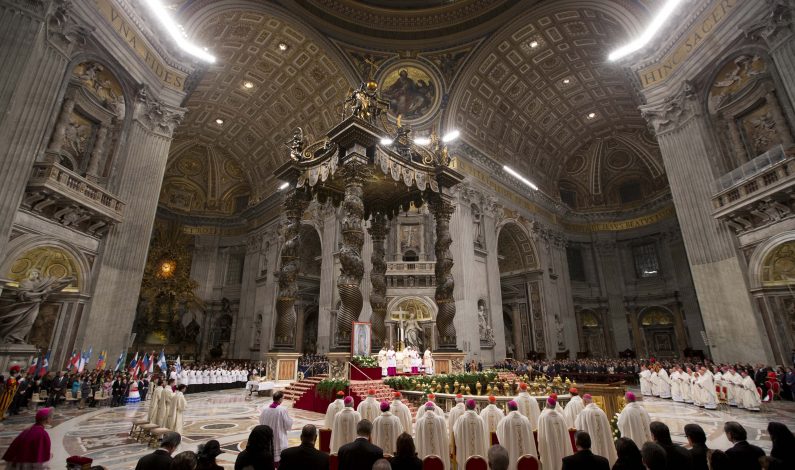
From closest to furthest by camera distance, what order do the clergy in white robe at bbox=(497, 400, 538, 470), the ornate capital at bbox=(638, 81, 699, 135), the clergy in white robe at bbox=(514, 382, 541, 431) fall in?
the clergy in white robe at bbox=(497, 400, 538, 470)
the clergy in white robe at bbox=(514, 382, 541, 431)
the ornate capital at bbox=(638, 81, 699, 135)

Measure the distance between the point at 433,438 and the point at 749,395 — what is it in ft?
28.9

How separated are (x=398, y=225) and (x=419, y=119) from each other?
582 cm

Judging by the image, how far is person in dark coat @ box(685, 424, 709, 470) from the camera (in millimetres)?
2521

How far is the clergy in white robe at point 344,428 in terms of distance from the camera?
418 cm

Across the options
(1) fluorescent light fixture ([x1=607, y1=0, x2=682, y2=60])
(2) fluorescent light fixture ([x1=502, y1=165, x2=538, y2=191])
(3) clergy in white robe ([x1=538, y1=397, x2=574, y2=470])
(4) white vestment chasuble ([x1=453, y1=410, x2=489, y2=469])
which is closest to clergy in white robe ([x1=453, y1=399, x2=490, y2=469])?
(4) white vestment chasuble ([x1=453, y1=410, x2=489, y2=469])

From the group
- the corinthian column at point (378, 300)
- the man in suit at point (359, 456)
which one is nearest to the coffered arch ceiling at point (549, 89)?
the corinthian column at point (378, 300)

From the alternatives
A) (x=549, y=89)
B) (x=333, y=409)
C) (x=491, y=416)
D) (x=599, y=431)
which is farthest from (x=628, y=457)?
(x=549, y=89)

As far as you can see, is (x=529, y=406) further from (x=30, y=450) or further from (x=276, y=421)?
(x=30, y=450)

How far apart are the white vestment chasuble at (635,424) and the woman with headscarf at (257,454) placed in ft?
13.0

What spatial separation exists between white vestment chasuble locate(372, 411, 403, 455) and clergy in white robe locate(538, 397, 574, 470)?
5.09 ft

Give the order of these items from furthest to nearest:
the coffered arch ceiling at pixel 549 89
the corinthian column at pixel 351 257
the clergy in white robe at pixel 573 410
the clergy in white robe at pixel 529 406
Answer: the coffered arch ceiling at pixel 549 89, the corinthian column at pixel 351 257, the clergy in white robe at pixel 529 406, the clergy in white robe at pixel 573 410

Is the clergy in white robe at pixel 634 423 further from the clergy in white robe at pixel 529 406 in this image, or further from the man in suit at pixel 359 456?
the man in suit at pixel 359 456

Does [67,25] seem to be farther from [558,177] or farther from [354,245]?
[558,177]

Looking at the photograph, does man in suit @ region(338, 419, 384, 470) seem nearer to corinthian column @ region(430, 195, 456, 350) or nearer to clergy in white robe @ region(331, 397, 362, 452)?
clergy in white robe @ region(331, 397, 362, 452)
